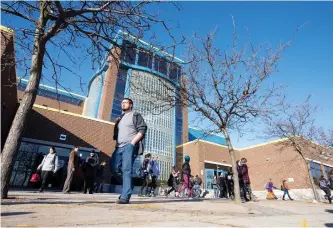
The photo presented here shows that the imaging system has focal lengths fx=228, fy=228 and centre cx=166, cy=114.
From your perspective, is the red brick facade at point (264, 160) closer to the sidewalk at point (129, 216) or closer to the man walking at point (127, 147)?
the man walking at point (127, 147)

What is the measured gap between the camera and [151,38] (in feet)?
18.3

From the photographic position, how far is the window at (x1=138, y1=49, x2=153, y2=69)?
5.81 meters

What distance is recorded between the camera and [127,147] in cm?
377

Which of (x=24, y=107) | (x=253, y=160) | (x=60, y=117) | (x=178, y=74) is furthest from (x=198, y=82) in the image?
(x=253, y=160)

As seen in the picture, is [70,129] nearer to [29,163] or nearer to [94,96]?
[29,163]

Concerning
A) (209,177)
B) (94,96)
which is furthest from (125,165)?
(94,96)

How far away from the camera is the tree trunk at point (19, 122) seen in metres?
3.97

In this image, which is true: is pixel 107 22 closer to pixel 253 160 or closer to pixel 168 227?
pixel 168 227

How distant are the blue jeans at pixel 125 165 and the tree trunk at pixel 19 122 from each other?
1846mm

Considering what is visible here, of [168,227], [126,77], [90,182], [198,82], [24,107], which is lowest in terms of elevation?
[168,227]

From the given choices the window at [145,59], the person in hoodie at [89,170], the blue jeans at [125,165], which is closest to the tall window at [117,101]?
the person in hoodie at [89,170]

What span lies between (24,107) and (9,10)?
6.47 feet

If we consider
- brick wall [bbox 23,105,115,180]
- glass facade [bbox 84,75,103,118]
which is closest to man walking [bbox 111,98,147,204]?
brick wall [bbox 23,105,115,180]

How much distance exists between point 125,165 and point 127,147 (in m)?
0.29
